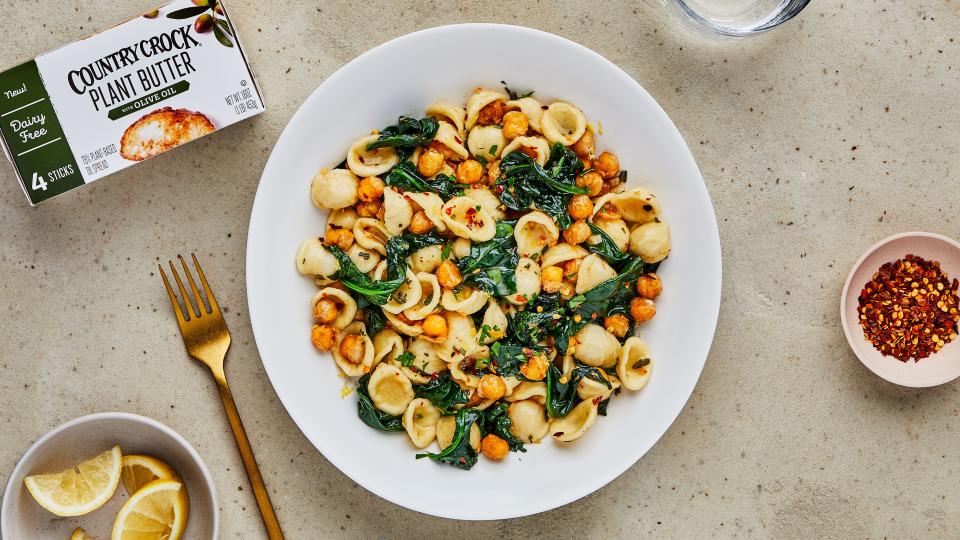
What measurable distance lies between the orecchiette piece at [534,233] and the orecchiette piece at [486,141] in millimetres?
278

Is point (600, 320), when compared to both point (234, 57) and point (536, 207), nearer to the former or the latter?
point (536, 207)

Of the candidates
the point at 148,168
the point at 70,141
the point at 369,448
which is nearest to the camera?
the point at 70,141

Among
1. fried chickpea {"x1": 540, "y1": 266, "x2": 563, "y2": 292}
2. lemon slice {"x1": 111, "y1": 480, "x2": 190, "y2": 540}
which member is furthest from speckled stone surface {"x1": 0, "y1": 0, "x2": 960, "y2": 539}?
fried chickpea {"x1": 540, "y1": 266, "x2": 563, "y2": 292}

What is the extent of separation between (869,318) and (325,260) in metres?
2.26

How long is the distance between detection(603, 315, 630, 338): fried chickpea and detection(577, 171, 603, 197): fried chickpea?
1.62ft

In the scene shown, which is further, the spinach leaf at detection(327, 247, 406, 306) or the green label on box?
the spinach leaf at detection(327, 247, 406, 306)

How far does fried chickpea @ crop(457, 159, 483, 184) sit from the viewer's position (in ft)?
8.77

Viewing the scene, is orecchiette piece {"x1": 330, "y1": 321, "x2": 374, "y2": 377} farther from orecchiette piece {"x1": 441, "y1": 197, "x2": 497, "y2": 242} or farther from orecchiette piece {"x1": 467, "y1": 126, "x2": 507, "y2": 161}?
orecchiette piece {"x1": 467, "y1": 126, "x2": 507, "y2": 161}

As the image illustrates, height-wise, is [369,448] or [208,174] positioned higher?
[208,174]

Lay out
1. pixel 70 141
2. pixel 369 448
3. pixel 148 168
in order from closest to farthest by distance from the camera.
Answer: pixel 70 141 < pixel 369 448 < pixel 148 168

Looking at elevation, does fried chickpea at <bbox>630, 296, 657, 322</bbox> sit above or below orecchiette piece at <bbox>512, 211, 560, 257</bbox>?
below

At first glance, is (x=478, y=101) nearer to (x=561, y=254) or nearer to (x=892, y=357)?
(x=561, y=254)

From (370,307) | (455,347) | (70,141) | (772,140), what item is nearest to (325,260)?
(370,307)

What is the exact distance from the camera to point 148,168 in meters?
2.92
